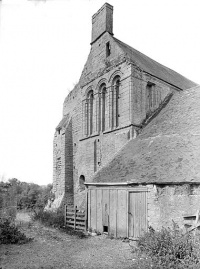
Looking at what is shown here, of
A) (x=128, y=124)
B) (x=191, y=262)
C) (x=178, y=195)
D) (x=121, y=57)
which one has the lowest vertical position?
(x=191, y=262)

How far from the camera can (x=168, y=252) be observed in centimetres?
773

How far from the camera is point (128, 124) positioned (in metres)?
16.7

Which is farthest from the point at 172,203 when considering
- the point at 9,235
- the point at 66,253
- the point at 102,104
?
the point at 102,104

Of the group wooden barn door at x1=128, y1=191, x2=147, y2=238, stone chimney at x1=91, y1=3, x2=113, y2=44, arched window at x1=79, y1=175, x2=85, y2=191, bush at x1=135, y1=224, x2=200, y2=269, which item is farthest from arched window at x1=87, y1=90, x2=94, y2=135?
bush at x1=135, y1=224, x2=200, y2=269

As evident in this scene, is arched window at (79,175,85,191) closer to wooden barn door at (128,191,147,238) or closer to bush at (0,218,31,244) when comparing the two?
wooden barn door at (128,191,147,238)

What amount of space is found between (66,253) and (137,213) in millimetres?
3607

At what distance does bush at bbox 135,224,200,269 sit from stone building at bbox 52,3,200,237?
92.9 inches

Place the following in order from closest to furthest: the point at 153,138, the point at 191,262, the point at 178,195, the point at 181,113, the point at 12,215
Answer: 1. the point at 191,262
2. the point at 178,195
3. the point at 12,215
4. the point at 153,138
5. the point at 181,113

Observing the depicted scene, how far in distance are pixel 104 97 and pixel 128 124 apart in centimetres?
392

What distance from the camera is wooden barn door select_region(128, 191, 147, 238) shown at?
11352 millimetres

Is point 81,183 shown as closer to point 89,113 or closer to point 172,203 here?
point 89,113

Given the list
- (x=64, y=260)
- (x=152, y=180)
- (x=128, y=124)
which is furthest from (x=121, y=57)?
(x=64, y=260)

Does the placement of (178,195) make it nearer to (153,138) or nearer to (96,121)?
(153,138)

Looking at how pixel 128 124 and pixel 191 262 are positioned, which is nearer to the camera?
pixel 191 262
